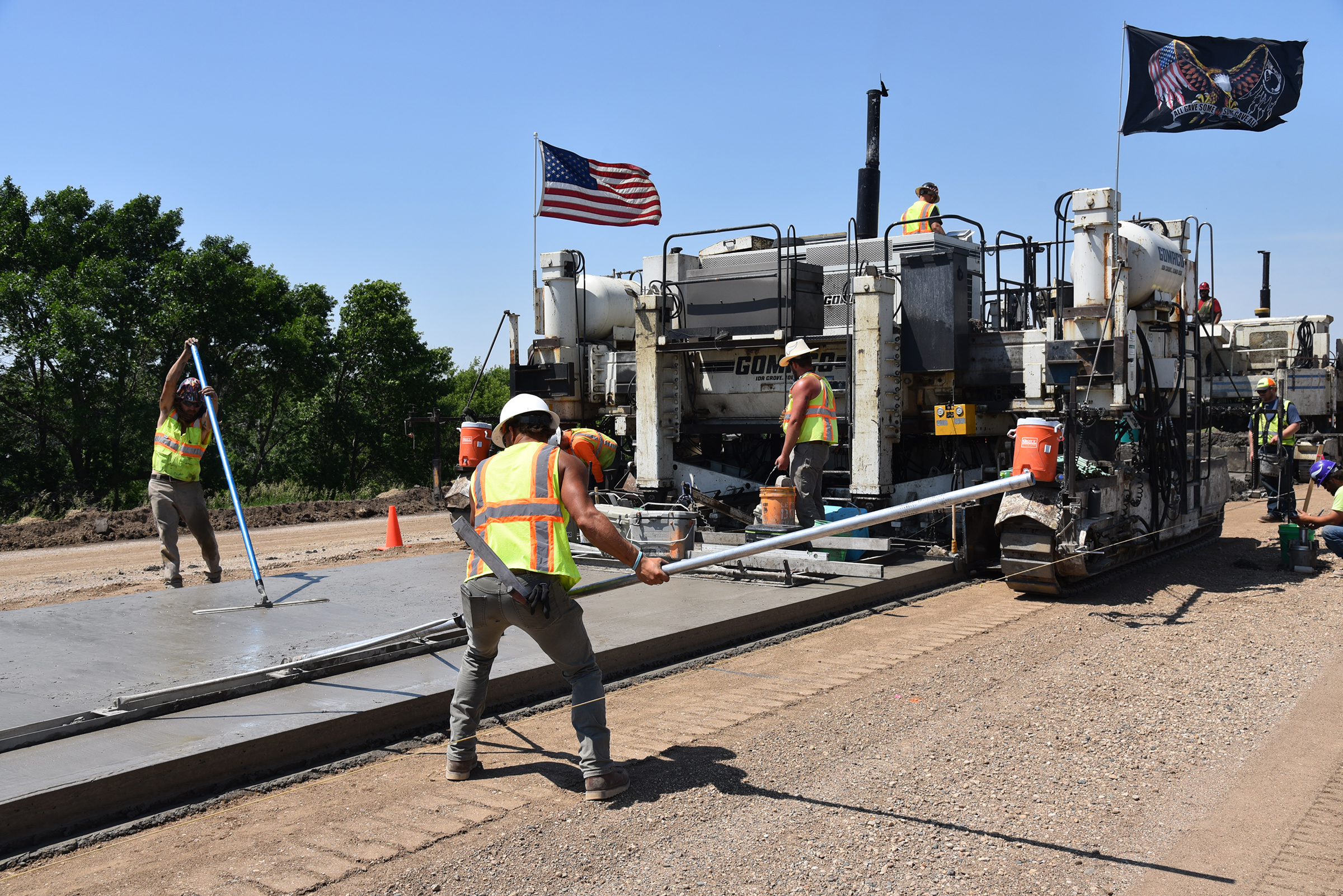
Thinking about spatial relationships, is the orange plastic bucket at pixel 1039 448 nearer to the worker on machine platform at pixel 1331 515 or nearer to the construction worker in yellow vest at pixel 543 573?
the worker on machine platform at pixel 1331 515

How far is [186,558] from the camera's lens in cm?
1336

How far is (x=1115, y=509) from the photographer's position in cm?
996

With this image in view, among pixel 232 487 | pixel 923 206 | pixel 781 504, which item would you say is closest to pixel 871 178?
pixel 923 206

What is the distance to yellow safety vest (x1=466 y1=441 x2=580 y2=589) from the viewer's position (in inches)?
183

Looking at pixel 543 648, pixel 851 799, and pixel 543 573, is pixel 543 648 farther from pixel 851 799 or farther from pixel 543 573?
pixel 851 799

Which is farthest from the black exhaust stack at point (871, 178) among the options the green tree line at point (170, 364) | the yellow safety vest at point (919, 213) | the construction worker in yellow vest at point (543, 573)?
the green tree line at point (170, 364)

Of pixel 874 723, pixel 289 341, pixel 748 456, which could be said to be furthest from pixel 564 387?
pixel 289 341

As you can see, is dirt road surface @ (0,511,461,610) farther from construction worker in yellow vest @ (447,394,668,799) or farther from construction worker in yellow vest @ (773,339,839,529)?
construction worker in yellow vest @ (447,394,668,799)

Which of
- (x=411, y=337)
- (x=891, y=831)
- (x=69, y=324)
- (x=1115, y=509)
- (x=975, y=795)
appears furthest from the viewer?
(x=411, y=337)

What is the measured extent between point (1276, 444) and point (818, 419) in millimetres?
9591

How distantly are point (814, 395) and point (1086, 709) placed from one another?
185 inches

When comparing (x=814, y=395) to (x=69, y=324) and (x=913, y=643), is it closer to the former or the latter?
(x=913, y=643)

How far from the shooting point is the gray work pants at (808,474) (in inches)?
400

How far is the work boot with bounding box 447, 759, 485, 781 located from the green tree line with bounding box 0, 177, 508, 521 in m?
18.1
